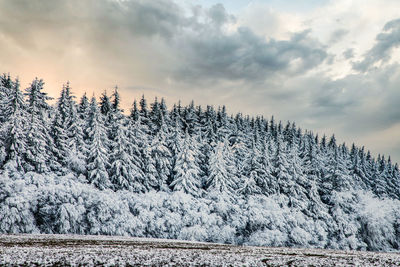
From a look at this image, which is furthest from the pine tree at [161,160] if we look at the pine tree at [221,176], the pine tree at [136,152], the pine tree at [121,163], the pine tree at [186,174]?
the pine tree at [221,176]

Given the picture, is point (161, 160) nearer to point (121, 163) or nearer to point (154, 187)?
point (154, 187)

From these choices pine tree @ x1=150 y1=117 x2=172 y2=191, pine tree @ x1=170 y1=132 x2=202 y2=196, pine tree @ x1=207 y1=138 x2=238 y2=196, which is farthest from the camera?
pine tree @ x1=150 y1=117 x2=172 y2=191

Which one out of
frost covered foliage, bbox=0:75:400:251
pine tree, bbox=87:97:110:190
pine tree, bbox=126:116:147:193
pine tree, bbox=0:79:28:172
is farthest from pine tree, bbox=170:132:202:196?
pine tree, bbox=0:79:28:172

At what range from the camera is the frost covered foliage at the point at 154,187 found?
3712 centimetres

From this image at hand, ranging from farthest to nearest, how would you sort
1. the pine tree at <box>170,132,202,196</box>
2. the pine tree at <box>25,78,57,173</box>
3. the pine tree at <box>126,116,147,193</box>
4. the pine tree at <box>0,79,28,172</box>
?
the pine tree at <box>170,132,202,196</box>
the pine tree at <box>126,116,147,193</box>
the pine tree at <box>25,78,57,173</box>
the pine tree at <box>0,79,28,172</box>

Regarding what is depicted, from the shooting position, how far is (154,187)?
172 ft

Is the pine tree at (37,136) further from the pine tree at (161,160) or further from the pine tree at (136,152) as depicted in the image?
the pine tree at (161,160)

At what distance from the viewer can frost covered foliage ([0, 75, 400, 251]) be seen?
122ft

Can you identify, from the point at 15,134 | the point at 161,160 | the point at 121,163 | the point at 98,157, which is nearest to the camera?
the point at 15,134

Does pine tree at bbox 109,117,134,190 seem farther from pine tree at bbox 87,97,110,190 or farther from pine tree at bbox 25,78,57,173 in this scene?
pine tree at bbox 25,78,57,173

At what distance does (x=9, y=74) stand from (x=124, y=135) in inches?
1878

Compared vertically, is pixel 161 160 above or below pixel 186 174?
above

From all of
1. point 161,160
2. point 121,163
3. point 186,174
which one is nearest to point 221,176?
point 186,174

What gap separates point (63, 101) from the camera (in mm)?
53469
